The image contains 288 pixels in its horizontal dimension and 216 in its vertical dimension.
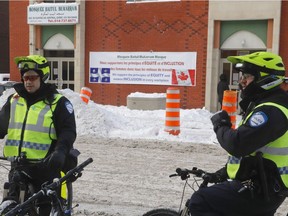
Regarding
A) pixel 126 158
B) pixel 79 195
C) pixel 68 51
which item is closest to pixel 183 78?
pixel 68 51

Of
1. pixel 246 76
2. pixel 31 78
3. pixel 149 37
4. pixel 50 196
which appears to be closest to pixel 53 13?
pixel 149 37

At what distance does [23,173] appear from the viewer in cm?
340

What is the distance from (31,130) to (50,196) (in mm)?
808

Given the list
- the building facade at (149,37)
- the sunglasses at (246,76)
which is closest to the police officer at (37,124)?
the sunglasses at (246,76)

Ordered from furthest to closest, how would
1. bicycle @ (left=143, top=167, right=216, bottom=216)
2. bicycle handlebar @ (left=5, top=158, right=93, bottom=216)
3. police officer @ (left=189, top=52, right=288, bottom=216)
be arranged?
bicycle @ (left=143, top=167, right=216, bottom=216), police officer @ (left=189, top=52, right=288, bottom=216), bicycle handlebar @ (left=5, top=158, right=93, bottom=216)

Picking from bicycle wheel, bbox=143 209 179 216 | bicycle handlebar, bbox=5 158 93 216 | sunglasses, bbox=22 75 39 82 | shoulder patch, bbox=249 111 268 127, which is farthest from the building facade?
bicycle handlebar, bbox=5 158 93 216

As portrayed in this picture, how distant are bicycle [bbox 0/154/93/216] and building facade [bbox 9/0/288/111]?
1642 centimetres

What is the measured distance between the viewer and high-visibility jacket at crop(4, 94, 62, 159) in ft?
11.2

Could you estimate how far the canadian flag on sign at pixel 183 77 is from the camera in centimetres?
2003

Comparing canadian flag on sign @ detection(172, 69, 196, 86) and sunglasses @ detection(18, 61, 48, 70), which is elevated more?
sunglasses @ detection(18, 61, 48, 70)

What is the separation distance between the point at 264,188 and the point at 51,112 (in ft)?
5.74

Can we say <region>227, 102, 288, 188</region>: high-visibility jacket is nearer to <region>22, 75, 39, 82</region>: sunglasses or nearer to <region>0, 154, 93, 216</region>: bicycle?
<region>0, 154, 93, 216</region>: bicycle

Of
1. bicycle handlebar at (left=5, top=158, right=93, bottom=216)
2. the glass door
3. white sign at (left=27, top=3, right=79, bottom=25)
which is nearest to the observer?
bicycle handlebar at (left=5, top=158, right=93, bottom=216)

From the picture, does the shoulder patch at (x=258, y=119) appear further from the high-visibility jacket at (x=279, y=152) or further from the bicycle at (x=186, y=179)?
the bicycle at (x=186, y=179)
